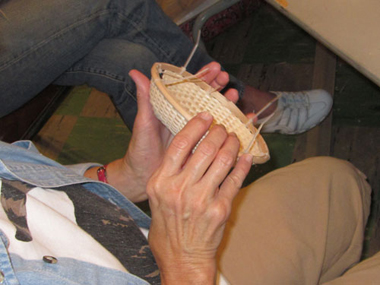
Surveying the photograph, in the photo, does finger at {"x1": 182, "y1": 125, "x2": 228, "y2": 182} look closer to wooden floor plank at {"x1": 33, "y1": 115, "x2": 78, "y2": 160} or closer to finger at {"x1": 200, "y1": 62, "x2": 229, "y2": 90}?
finger at {"x1": 200, "y1": 62, "x2": 229, "y2": 90}

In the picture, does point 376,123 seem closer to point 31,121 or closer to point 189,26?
point 189,26

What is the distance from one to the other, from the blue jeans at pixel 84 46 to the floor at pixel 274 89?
20.6 inches

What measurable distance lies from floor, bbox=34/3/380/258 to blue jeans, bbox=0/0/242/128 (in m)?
0.52

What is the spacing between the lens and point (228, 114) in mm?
722

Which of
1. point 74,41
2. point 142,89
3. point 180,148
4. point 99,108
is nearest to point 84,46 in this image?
point 74,41

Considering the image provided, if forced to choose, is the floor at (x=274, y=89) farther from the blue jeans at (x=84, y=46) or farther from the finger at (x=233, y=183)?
the finger at (x=233, y=183)

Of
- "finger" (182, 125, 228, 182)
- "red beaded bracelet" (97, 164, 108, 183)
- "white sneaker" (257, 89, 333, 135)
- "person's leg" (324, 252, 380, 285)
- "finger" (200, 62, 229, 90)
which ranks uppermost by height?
"finger" (182, 125, 228, 182)

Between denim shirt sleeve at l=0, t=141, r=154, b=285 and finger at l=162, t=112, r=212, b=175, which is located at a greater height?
finger at l=162, t=112, r=212, b=175

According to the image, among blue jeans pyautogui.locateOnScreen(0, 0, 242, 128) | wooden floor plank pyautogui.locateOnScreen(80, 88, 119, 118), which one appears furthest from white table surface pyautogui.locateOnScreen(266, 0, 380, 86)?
wooden floor plank pyautogui.locateOnScreen(80, 88, 119, 118)

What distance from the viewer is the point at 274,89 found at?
1522mm

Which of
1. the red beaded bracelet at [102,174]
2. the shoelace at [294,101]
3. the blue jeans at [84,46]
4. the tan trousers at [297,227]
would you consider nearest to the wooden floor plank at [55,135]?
the blue jeans at [84,46]

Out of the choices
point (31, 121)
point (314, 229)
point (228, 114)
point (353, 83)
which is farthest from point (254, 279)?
point (353, 83)

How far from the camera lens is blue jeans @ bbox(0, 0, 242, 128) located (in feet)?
2.83

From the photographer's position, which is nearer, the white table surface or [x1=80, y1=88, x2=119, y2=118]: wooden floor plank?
the white table surface
